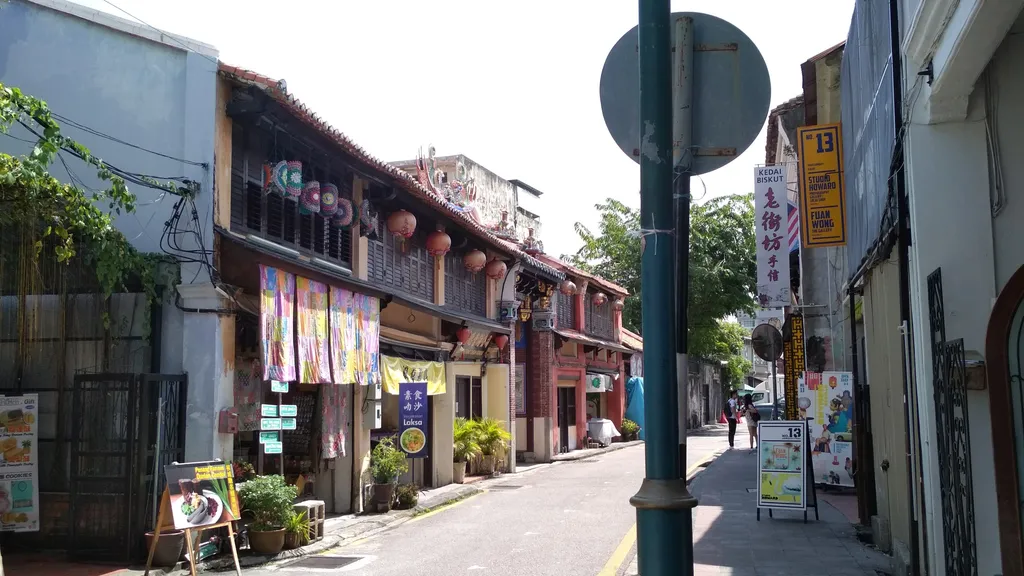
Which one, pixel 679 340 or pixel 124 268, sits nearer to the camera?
pixel 679 340

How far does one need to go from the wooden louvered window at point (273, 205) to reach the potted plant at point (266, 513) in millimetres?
3500

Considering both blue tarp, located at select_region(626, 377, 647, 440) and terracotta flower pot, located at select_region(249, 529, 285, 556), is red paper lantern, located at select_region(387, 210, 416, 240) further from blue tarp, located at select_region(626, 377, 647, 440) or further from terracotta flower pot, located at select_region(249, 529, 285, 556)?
blue tarp, located at select_region(626, 377, 647, 440)

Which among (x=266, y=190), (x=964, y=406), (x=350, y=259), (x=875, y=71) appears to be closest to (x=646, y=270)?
(x=964, y=406)

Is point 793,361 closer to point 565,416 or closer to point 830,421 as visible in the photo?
point 830,421

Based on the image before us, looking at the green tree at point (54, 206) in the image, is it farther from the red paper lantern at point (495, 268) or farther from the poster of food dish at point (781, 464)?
the red paper lantern at point (495, 268)

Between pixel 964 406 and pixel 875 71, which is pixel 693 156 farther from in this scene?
pixel 875 71

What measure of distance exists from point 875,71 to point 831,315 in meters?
13.2

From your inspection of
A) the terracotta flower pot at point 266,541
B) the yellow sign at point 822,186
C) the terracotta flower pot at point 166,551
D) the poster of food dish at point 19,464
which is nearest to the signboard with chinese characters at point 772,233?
the yellow sign at point 822,186

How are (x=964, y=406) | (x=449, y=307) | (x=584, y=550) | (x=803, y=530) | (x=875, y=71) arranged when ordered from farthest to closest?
(x=449, y=307) → (x=803, y=530) → (x=584, y=550) → (x=875, y=71) → (x=964, y=406)

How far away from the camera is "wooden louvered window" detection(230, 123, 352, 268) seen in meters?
11.9

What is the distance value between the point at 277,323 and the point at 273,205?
2.13m

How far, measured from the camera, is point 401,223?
634 inches

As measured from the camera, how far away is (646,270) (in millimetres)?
3426

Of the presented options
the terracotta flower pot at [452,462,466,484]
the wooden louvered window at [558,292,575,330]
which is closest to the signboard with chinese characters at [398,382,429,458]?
the terracotta flower pot at [452,462,466,484]
